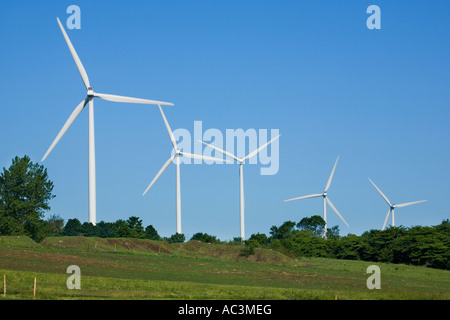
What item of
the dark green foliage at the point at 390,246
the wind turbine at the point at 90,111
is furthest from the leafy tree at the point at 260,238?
the wind turbine at the point at 90,111

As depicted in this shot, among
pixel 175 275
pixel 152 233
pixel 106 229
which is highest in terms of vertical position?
pixel 106 229

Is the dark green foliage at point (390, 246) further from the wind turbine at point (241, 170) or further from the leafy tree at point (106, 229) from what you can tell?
the leafy tree at point (106, 229)

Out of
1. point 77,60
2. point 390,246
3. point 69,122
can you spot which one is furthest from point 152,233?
point 77,60

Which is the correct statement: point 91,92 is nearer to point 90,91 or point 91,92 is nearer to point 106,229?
point 90,91

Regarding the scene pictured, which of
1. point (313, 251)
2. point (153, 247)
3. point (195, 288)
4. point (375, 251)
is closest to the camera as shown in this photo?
point (195, 288)

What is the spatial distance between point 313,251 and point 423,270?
155 ft

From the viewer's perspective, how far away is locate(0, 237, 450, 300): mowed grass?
53.8m

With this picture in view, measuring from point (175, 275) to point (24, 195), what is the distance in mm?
69785

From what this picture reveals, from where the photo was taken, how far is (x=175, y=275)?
75.8 metres

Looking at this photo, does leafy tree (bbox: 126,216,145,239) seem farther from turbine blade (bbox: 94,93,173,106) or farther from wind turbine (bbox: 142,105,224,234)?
turbine blade (bbox: 94,93,173,106)

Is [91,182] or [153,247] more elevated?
[91,182]
